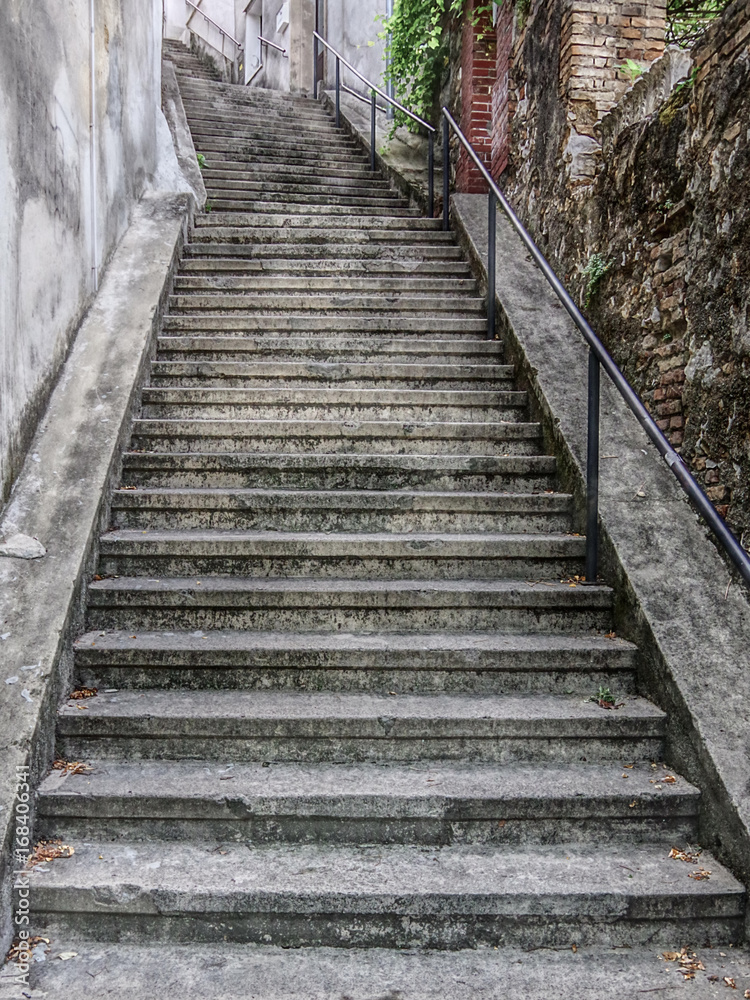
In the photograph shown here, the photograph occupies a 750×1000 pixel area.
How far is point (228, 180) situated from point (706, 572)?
19.1ft

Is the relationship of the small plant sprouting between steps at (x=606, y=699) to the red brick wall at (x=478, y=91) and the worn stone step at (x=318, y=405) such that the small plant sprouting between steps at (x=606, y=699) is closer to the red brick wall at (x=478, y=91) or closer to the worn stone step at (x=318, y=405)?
the worn stone step at (x=318, y=405)

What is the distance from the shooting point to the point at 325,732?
259cm

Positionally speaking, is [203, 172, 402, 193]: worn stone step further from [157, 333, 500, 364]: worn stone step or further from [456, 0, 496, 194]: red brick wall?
[157, 333, 500, 364]: worn stone step

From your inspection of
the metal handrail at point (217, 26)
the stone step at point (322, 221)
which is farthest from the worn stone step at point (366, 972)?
the metal handrail at point (217, 26)

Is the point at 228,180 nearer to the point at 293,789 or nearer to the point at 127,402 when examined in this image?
the point at 127,402

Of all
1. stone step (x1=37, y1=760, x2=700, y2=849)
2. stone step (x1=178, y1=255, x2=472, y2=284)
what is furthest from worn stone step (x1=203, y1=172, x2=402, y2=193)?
stone step (x1=37, y1=760, x2=700, y2=849)

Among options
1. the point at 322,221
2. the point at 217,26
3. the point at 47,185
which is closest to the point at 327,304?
the point at 322,221

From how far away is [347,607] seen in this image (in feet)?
10.00

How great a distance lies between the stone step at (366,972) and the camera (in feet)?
6.37

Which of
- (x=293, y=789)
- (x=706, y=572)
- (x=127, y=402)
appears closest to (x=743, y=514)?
(x=706, y=572)

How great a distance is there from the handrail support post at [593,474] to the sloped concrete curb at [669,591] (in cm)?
5

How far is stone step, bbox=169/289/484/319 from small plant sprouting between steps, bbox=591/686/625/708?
9.48 ft

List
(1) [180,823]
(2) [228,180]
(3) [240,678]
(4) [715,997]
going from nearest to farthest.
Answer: (4) [715,997] → (1) [180,823] → (3) [240,678] → (2) [228,180]

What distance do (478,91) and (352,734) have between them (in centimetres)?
621
